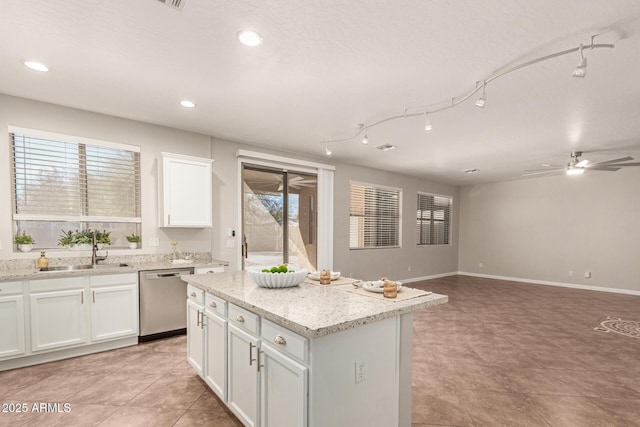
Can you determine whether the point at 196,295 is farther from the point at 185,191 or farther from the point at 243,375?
the point at 185,191

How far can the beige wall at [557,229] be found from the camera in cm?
634

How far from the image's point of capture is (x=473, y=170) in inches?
263

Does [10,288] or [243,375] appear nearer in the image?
[243,375]

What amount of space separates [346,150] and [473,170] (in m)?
3.25

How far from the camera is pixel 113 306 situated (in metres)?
3.21

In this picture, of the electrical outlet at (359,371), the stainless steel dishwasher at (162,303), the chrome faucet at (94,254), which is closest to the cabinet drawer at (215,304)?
the electrical outlet at (359,371)

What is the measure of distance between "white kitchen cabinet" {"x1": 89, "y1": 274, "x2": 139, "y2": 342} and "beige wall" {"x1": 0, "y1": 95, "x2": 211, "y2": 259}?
1.95ft

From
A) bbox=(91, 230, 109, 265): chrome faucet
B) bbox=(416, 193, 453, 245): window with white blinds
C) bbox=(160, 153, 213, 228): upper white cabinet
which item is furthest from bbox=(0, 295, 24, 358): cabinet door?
bbox=(416, 193, 453, 245): window with white blinds

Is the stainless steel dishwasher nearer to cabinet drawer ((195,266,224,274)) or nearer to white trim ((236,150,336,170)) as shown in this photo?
cabinet drawer ((195,266,224,274))

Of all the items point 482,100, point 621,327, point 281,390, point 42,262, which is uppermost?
point 482,100

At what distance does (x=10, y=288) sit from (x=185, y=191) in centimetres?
183

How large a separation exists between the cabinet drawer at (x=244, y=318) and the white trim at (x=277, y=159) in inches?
121

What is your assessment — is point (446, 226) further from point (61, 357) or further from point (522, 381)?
point (61, 357)

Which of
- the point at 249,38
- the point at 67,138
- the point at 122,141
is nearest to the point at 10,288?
the point at 67,138
